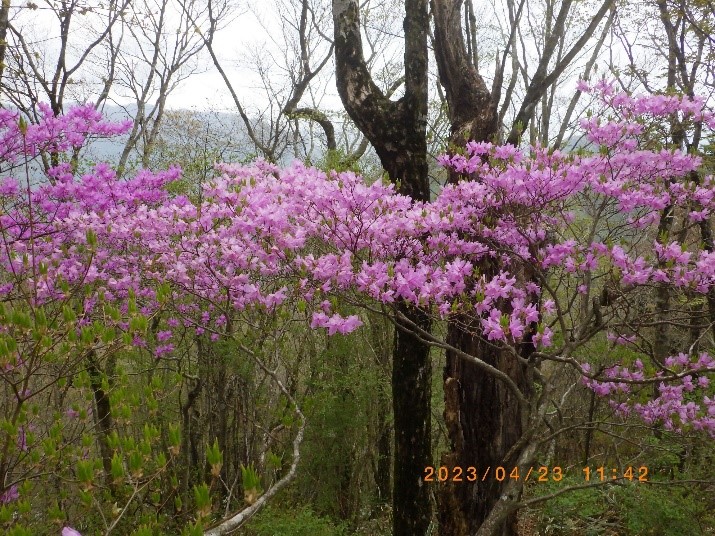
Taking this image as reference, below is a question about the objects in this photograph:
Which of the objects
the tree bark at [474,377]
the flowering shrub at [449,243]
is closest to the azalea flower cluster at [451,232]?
the flowering shrub at [449,243]

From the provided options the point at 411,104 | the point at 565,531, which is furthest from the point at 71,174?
the point at 565,531

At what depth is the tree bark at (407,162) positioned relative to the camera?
4180 millimetres

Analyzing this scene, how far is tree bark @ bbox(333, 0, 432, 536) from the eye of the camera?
418cm

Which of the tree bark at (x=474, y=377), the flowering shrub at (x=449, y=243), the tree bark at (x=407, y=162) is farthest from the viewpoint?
the tree bark at (x=407, y=162)

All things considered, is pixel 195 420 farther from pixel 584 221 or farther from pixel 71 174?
pixel 584 221

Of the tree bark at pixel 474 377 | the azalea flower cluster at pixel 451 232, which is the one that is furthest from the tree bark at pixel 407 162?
the azalea flower cluster at pixel 451 232

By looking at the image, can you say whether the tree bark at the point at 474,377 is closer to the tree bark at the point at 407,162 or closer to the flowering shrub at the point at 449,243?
the tree bark at the point at 407,162

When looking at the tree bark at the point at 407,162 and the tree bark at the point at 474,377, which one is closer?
the tree bark at the point at 474,377

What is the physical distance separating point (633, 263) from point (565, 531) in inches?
195

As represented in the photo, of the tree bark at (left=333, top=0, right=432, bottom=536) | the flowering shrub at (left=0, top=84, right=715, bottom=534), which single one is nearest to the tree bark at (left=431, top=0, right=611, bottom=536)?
the tree bark at (left=333, top=0, right=432, bottom=536)

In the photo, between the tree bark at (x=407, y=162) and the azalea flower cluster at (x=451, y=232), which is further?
the tree bark at (x=407, y=162)

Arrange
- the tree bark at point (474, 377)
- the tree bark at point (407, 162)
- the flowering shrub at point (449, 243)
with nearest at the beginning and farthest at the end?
the flowering shrub at point (449, 243) → the tree bark at point (474, 377) → the tree bark at point (407, 162)

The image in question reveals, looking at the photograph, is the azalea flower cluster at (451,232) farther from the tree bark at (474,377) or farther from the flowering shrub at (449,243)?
the tree bark at (474,377)

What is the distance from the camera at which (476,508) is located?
13.1 feet
